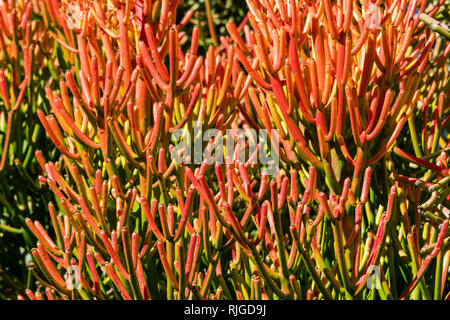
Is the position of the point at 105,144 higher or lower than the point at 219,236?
higher

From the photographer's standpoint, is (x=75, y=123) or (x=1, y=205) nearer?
(x=75, y=123)

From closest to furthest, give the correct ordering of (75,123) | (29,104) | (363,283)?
(363,283), (75,123), (29,104)

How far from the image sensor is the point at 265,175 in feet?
2.73

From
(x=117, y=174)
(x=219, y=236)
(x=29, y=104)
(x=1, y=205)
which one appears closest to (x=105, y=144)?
(x=117, y=174)

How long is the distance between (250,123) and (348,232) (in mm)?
319

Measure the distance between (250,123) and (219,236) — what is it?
0.99ft

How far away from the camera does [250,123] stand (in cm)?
109

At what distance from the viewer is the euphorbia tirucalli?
85cm

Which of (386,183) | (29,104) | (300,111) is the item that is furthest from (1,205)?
(386,183)

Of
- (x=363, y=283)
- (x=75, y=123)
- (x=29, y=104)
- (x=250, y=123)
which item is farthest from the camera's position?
(x=29, y=104)

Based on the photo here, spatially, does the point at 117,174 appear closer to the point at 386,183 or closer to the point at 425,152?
the point at 386,183

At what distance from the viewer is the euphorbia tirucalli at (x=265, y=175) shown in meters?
0.85
